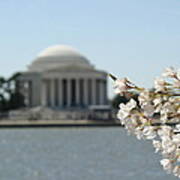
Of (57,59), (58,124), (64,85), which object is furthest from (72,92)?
(58,124)

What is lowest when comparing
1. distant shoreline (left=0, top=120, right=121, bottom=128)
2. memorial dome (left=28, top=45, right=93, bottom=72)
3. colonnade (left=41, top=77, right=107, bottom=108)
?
distant shoreline (left=0, top=120, right=121, bottom=128)

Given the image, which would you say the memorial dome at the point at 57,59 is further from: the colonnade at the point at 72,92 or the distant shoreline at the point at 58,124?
the distant shoreline at the point at 58,124

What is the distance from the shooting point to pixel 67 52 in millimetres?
140875

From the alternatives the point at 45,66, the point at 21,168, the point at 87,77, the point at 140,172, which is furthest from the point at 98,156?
the point at 45,66

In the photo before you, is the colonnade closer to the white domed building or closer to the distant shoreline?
the white domed building

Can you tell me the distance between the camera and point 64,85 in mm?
133250

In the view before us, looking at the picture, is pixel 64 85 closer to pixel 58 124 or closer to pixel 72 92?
pixel 72 92

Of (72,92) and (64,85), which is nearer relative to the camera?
(72,92)

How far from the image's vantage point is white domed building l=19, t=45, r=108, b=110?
129250 mm

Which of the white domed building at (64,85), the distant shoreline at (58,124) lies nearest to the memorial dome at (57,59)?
the white domed building at (64,85)

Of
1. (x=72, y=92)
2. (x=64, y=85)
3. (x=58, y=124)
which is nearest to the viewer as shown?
(x=58, y=124)

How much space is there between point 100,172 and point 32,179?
3653mm

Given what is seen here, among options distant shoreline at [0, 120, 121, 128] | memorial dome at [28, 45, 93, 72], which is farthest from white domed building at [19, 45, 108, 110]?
distant shoreline at [0, 120, 121, 128]

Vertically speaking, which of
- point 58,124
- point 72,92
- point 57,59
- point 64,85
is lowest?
point 58,124
